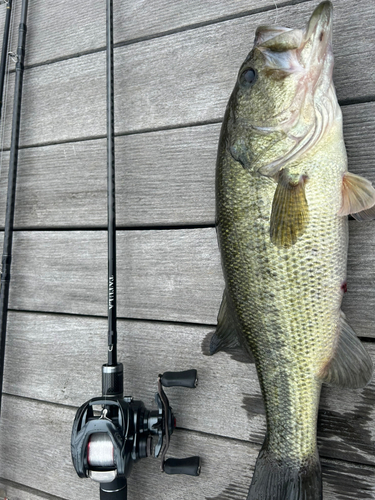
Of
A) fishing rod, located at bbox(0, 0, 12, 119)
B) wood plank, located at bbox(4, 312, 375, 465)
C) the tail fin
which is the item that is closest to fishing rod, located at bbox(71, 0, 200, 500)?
wood plank, located at bbox(4, 312, 375, 465)

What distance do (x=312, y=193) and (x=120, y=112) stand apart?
841 millimetres

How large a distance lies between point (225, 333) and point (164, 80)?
895mm

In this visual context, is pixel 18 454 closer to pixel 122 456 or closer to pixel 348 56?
pixel 122 456

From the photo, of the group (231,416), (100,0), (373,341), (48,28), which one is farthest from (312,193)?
(48,28)

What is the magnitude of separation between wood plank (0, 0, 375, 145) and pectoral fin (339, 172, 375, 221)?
1.07 feet

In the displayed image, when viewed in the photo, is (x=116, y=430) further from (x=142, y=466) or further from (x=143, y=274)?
(x=143, y=274)

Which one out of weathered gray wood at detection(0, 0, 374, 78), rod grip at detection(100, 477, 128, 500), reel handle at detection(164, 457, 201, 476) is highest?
weathered gray wood at detection(0, 0, 374, 78)

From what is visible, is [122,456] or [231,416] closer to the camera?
[122,456]

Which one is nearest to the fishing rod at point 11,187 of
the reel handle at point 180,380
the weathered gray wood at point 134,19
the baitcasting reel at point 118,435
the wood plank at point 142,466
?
the weathered gray wood at point 134,19

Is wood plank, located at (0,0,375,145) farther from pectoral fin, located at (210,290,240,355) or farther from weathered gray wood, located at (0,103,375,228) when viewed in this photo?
pectoral fin, located at (210,290,240,355)

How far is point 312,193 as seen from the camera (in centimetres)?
86

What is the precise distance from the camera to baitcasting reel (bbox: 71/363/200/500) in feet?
3.33

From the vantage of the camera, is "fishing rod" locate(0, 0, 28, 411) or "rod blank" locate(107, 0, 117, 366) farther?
"fishing rod" locate(0, 0, 28, 411)

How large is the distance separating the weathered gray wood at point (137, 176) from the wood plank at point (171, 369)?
38 cm
